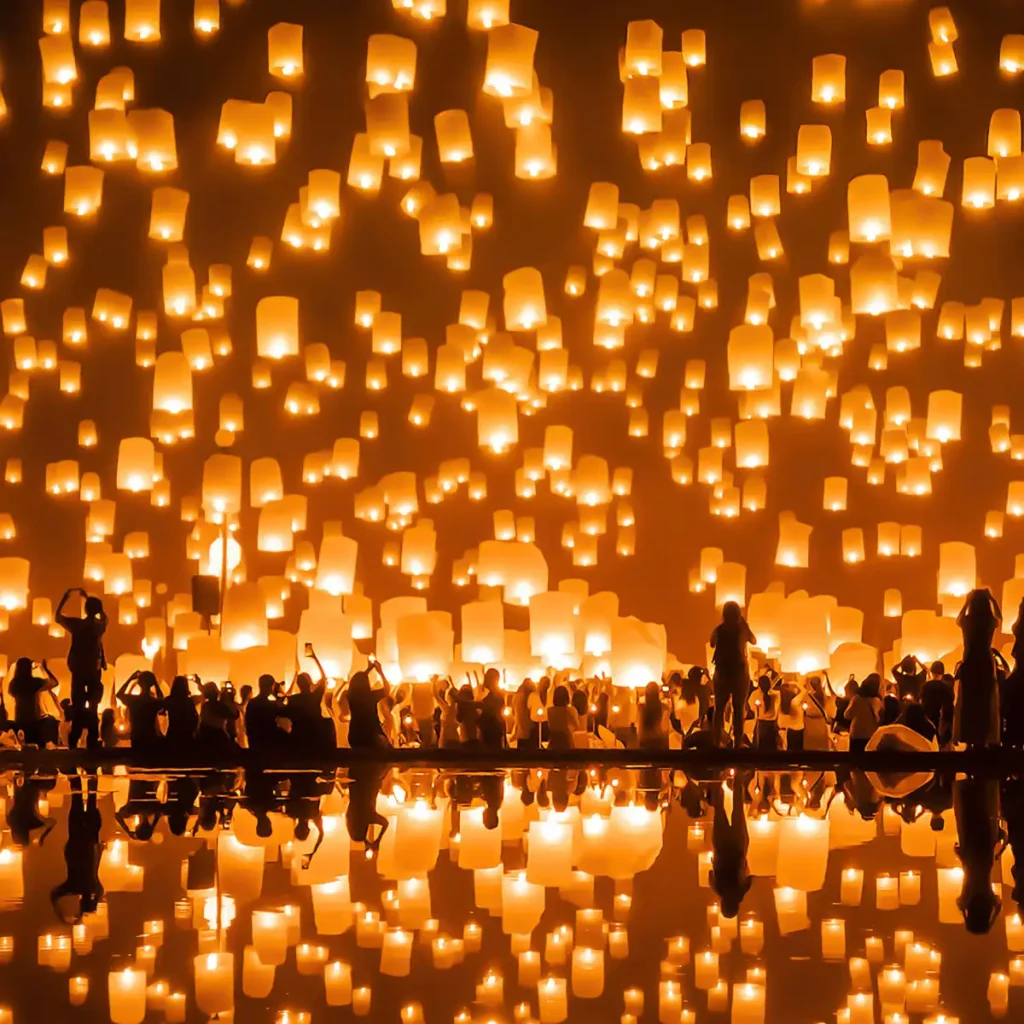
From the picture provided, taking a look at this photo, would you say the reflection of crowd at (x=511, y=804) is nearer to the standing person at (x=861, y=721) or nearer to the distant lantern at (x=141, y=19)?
the standing person at (x=861, y=721)

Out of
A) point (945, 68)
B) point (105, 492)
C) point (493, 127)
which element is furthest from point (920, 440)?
point (105, 492)

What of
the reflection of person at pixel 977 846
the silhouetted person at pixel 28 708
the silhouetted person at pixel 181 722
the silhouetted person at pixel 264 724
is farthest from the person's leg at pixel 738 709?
the silhouetted person at pixel 28 708

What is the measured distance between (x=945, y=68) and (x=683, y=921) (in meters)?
13.1

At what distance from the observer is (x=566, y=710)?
11172mm

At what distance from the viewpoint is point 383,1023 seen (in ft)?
9.31

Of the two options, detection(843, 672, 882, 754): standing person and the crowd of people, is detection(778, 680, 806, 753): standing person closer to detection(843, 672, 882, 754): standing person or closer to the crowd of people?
the crowd of people

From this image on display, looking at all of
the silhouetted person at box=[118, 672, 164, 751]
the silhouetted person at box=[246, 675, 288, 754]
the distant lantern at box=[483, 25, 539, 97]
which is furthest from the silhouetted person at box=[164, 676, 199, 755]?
the distant lantern at box=[483, 25, 539, 97]

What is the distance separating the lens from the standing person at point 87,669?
10.1m

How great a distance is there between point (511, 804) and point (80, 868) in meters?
2.31

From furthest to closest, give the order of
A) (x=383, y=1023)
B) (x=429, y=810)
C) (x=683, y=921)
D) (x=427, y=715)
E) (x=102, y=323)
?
(x=102, y=323)
(x=427, y=715)
(x=429, y=810)
(x=683, y=921)
(x=383, y=1023)

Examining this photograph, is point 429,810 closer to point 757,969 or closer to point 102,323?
point 757,969

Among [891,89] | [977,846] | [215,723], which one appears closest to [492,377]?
[891,89]

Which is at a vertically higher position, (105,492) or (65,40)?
(65,40)

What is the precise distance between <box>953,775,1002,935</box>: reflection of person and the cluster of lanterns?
609 cm
